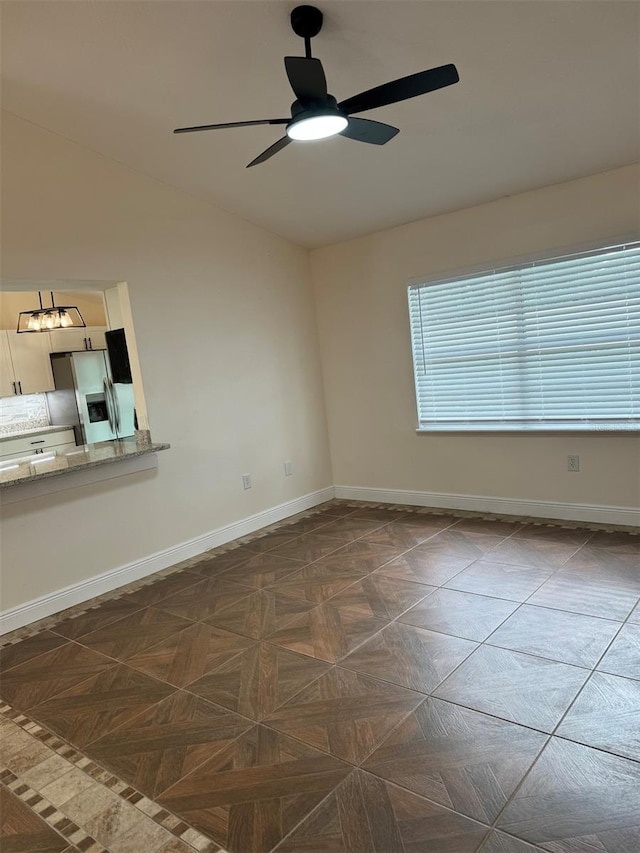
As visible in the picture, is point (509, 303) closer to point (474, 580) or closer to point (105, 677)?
point (474, 580)

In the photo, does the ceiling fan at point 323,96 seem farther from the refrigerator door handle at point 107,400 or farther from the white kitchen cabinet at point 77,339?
the white kitchen cabinet at point 77,339

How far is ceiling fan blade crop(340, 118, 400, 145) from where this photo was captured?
2.59 metres

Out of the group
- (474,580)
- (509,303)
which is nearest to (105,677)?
(474,580)

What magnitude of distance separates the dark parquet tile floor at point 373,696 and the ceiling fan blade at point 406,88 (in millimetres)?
2374

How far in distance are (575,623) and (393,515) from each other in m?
2.20

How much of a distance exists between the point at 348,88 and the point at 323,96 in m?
0.88

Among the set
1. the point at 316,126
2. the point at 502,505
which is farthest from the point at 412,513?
the point at 316,126

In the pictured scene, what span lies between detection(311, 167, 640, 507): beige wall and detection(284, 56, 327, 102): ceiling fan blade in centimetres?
235

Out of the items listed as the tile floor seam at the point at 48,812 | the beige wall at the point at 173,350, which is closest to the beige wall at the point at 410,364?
the beige wall at the point at 173,350

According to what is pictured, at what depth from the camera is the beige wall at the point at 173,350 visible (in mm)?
3541

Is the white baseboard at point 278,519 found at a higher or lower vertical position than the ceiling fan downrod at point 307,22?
lower

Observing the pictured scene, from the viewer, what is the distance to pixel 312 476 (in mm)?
5477

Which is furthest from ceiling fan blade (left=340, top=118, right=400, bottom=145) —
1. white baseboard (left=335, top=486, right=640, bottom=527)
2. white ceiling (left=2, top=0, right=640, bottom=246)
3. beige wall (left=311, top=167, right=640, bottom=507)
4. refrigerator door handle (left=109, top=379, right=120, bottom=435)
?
refrigerator door handle (left=109, top=379, right=120, bottom=435)

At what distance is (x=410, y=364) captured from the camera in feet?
16.3
